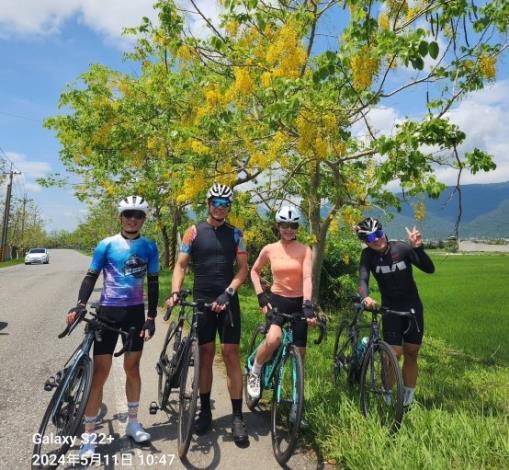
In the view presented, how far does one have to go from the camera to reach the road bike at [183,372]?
4.13 m

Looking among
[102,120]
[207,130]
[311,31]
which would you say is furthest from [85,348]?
[102,120]

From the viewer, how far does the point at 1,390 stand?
19.1ft

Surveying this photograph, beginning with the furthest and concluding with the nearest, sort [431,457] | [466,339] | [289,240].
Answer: [466,339] → [289,240] → [431,457]

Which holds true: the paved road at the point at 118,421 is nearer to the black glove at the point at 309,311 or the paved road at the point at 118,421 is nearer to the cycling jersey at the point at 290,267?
the black glove at the point at 309,311

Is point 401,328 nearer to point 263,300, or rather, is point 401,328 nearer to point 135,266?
point 263,300

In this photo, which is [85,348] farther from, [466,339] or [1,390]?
[466,339]

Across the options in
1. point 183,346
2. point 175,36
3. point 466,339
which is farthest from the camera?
point 466,339

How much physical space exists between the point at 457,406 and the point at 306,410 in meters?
1.87

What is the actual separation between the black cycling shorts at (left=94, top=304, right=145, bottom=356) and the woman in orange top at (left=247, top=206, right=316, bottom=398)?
132 cm

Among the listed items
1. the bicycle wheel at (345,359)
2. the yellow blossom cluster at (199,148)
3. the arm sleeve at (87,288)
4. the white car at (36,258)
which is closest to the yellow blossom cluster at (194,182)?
the yellow blossom cluster at (199,148)

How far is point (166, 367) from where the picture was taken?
17.3 feet

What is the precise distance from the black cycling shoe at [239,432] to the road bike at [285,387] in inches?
11.4

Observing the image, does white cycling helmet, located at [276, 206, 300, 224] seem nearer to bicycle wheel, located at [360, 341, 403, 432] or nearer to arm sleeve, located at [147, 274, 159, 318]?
arm sleeve, located at [147, 274, 159, 318]

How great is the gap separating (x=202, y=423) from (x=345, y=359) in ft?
7.06
